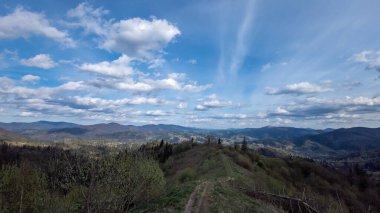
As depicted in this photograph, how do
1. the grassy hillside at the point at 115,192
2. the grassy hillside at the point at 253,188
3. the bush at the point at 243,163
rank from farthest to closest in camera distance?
1. the bush at the point at 243,163
2. the grassy hillside at the point at 253,188
3. the grassy hillside at the point at 115,192

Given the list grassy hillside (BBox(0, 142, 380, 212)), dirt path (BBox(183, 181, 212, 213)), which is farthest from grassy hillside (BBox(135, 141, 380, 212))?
grassy hillside (BBox(0, 142, 380, 212))

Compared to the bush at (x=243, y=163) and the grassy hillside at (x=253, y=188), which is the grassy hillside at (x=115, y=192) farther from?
the bush at (x=243, y=163)

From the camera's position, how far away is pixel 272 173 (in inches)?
4651

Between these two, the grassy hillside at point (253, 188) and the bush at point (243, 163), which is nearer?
the grassy hillside at point (253, 188)

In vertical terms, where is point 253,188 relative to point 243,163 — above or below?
above

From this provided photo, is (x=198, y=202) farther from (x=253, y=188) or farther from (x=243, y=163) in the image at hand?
(x=243, y=163)

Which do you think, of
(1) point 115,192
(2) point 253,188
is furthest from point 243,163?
(1) point 115,192

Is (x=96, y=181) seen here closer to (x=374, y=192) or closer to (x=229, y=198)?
(x=229, y=198)

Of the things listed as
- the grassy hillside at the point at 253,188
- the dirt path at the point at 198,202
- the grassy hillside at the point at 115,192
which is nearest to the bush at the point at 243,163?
the grassy hillside at the point at 253,188

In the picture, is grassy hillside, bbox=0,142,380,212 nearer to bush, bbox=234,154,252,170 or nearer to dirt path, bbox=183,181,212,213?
dirt path, bbox=183,181,212,213

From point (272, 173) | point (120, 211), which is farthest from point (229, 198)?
point (272, 173)

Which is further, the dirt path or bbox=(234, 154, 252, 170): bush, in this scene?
bbox=(234, 154, 252, 170): bush

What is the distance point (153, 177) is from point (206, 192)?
10669 mm

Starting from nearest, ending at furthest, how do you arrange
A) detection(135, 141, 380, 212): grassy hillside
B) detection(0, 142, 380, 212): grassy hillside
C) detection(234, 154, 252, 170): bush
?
detection(0, 142, 380, 212): grassy hillside, detection(135, 141, 380, 212): grassy hillside, detection(234, 154, 252, 170): bush
